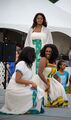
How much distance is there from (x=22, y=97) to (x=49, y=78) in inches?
57.6

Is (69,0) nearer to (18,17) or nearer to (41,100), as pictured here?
(18,17)

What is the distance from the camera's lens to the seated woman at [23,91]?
672 centimetres

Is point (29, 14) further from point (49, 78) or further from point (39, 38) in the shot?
point (49, 78)

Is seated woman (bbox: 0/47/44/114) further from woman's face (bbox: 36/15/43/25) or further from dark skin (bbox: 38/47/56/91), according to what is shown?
woman's face (bbox: 36/15/43/25)

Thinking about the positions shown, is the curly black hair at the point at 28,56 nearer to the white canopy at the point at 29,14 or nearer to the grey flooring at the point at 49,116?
the grey flooring at the point at 49,116

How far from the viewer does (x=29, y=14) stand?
13727 millimetres

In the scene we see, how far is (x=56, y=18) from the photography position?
45.5 ft

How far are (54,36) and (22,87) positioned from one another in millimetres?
8812

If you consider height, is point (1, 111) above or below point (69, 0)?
below

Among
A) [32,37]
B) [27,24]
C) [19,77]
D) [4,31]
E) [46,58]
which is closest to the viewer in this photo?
[19,77]

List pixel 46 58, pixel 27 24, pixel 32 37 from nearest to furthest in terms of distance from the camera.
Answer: pixel 46 58 < pixel 32 37 < pixel 27 24

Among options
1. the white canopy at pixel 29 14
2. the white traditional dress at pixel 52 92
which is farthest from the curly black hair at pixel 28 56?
the white canopy at pixel 29 14

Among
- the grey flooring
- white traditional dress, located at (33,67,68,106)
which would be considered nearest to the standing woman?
white traditional dress, located at (33,67,68,106)

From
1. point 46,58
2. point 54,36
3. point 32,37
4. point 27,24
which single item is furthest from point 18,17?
point 46,58
